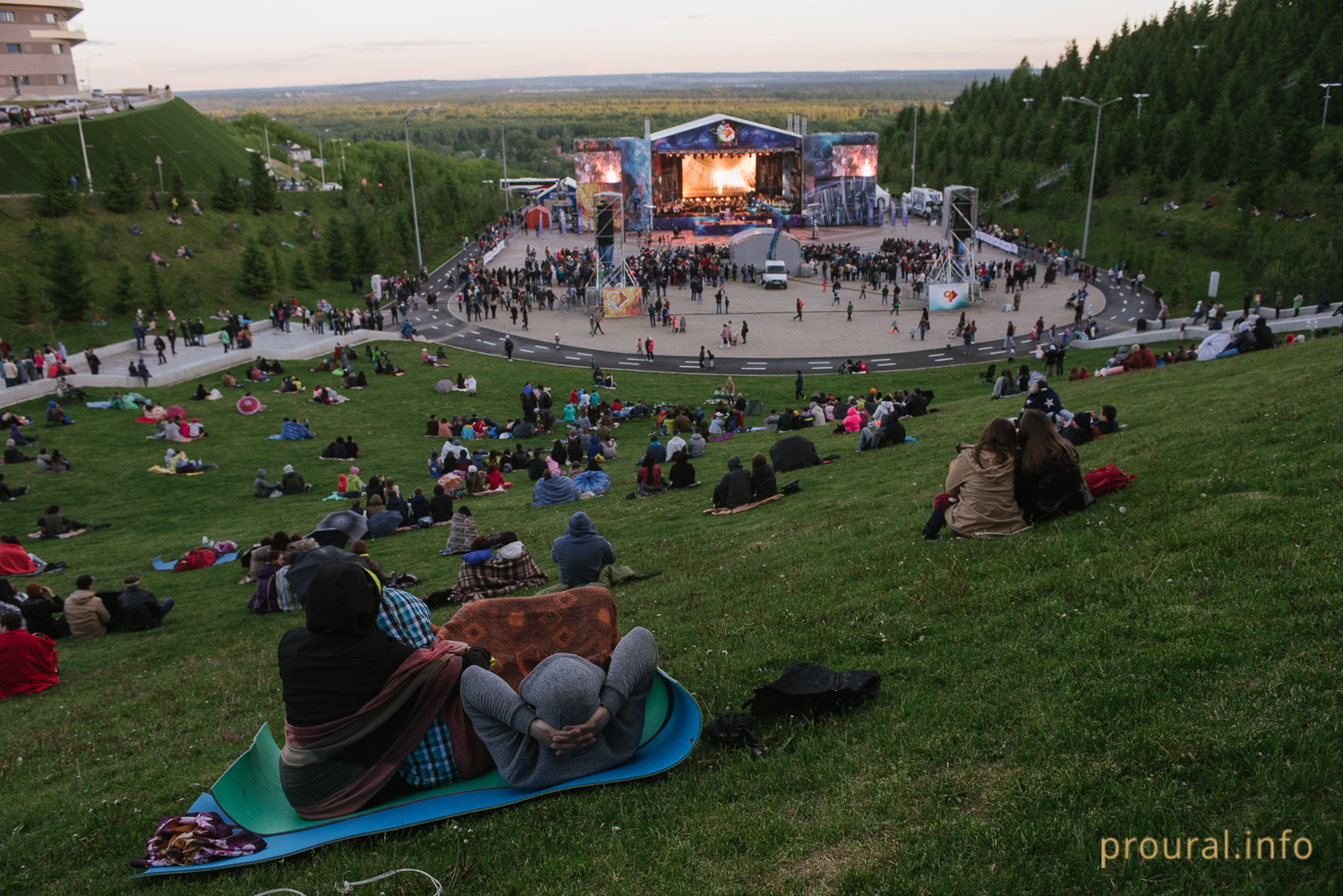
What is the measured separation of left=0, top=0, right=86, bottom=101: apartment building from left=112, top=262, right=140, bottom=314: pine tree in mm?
41748

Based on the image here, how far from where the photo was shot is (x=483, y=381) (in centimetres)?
3253

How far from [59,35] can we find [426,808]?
92138mm

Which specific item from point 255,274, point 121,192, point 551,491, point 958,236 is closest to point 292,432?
point 551,491

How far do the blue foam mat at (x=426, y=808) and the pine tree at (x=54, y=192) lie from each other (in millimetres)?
54305

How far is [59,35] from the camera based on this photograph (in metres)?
71.8

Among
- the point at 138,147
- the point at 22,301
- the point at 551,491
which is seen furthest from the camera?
the point at 138,147

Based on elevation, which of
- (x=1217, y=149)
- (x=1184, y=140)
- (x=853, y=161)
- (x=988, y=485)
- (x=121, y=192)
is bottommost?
(x=988, y=485)

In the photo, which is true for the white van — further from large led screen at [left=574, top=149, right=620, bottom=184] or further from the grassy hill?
the grassy hill

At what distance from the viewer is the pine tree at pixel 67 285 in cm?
3822

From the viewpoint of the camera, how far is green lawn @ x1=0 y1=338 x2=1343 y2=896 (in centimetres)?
407

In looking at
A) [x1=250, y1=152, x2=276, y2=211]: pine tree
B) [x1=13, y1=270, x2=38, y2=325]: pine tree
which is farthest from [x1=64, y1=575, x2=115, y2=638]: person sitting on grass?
[x1=250, y1=152, x2=276, y2=211]: pine tree

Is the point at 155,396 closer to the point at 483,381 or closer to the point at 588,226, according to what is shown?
the point at 483,381

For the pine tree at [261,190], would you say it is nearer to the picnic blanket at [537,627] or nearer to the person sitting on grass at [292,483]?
the person sitting on grass at [292,483]

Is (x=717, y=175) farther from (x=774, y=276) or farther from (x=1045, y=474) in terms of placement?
(x=1045, y=474)
